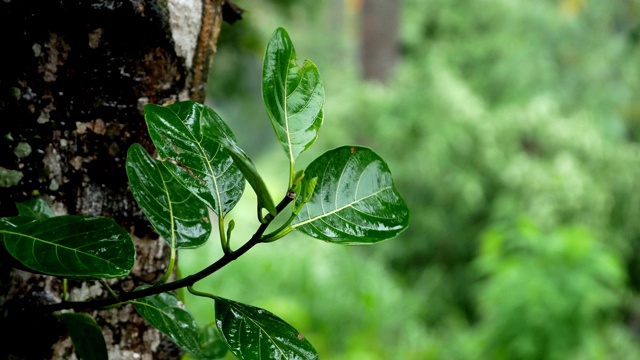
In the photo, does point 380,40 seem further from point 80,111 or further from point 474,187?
point 80,111

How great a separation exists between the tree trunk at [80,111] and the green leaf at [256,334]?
17cm

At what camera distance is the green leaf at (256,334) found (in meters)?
0.46

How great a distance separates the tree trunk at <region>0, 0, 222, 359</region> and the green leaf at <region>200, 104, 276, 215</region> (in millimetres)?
164

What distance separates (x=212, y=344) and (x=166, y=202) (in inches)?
9.0

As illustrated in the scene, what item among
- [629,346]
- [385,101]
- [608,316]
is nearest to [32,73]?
[608,316]

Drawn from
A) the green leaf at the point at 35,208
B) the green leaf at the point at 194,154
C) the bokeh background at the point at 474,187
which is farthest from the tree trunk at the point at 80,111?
the bokeh background at the point at 474,187

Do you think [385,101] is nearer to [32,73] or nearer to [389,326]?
[389,326]

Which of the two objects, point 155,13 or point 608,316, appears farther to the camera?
point 608,316

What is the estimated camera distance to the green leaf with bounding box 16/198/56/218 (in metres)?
0.54

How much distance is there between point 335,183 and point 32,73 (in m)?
0.26

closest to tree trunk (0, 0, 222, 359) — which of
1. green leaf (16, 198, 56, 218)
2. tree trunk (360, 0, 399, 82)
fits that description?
green leaf (16, 198, 56, 218)

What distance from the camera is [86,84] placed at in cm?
57

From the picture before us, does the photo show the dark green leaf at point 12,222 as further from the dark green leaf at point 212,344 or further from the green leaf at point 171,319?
the dark green leaf at point 212,344

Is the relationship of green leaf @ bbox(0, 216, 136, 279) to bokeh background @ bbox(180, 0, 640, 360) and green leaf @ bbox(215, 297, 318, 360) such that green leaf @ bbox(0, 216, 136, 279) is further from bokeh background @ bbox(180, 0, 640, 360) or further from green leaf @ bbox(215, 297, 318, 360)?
bokeh background @ bbox(180, 0, 640, 360)
